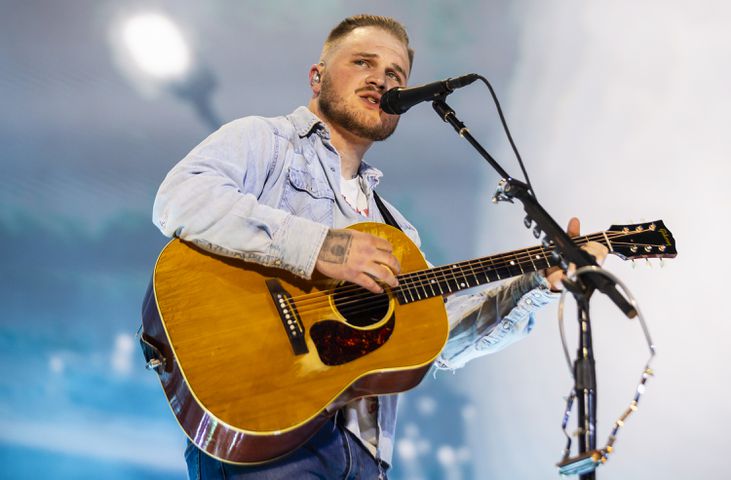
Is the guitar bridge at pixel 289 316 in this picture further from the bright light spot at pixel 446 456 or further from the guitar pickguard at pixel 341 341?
the bright light spot at pixel 446 456

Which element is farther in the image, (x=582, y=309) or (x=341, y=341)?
(x=341, y=341)

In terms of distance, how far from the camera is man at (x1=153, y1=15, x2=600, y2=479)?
179 centimetres

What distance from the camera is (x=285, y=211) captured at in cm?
206

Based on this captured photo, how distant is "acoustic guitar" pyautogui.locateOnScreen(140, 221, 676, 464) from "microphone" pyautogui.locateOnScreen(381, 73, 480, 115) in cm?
56

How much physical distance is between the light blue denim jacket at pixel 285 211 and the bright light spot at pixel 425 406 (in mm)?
1197

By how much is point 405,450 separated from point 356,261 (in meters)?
2.10

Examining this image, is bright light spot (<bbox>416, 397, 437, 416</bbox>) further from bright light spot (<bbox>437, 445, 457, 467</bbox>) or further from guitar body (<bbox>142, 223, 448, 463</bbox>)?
guitar body (<bbox>142, 223, 448, 463</bbox>)

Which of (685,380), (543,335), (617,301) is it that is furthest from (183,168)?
(685,380)

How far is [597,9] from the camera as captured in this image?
3822mm

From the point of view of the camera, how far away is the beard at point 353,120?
2580mm

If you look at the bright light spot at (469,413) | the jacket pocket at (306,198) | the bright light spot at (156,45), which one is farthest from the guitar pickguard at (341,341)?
the bright light spot at (156,45)

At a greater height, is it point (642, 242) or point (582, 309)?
point (642, 242)

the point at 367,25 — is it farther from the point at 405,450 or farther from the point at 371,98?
the point at 405,450

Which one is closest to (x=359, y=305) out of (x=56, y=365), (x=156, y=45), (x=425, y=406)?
(x=425, y=406)
